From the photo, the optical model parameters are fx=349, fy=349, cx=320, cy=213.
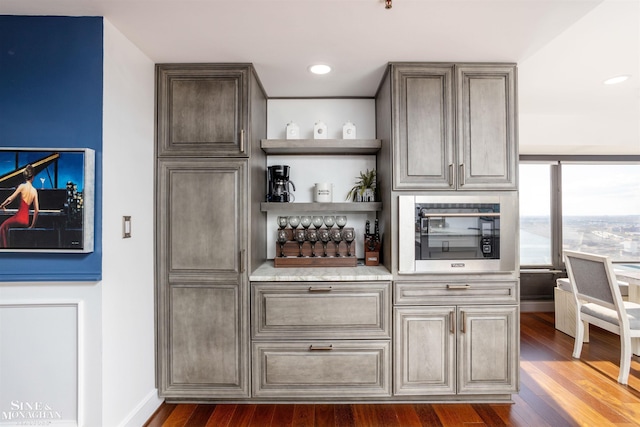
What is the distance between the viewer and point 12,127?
176cm

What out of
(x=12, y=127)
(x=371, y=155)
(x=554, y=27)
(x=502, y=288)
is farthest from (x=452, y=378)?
(x=12, y=127)

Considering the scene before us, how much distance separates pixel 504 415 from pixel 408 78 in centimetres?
229

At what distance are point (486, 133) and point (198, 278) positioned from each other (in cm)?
218

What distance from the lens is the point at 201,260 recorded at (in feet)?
7.72

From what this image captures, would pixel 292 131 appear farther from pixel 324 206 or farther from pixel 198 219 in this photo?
pixel 198 219

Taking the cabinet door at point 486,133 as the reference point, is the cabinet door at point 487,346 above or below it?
below

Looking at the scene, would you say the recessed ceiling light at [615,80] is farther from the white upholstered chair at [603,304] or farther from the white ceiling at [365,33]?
the white upholstered chair at [603,304]

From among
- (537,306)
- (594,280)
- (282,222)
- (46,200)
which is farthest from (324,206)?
(537,306)

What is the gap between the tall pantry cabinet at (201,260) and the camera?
92.4 inches

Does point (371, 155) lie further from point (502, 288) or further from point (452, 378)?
point (452, 378)

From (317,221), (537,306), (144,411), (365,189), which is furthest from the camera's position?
(537,306)

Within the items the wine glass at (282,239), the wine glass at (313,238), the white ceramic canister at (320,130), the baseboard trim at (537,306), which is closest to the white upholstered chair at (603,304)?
the baseboard trim at (537,306)

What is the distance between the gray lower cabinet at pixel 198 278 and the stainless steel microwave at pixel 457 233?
1.15 metres

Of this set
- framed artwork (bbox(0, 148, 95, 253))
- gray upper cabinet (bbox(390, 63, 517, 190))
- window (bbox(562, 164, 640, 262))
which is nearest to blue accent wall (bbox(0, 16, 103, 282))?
framed artwork (bbox(0, 148, 95, 253))
